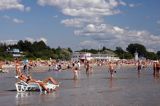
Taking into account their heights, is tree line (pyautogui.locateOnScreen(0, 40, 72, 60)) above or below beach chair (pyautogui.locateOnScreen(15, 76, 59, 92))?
above

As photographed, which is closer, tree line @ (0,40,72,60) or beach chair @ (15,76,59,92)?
beach chair @ (15,76,59,92)

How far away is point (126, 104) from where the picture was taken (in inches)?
591

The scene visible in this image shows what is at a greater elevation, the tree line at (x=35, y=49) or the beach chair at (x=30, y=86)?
the tree line at (x=35, y=49)

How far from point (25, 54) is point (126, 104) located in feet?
418

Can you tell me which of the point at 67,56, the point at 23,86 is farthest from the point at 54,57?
the point at 23,86

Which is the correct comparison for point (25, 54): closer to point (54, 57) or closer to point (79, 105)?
point (54, 57)

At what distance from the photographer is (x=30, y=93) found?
20297 mm

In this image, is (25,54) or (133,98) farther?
(25,54)

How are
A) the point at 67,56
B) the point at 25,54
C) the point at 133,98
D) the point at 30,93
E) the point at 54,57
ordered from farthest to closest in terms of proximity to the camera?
the point at 67,56
the point at 54,57
the point at 25,54
the point at 30,93
the point at 133,98

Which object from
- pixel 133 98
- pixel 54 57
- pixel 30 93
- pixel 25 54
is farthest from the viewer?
pixel 54 57

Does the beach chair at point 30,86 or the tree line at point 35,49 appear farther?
the tree line at point 35,49

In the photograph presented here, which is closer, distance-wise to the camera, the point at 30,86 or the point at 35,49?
the point at 30,86

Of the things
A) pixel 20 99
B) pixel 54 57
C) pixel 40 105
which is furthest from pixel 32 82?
pixel 54 57

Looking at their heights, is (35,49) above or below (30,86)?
above
